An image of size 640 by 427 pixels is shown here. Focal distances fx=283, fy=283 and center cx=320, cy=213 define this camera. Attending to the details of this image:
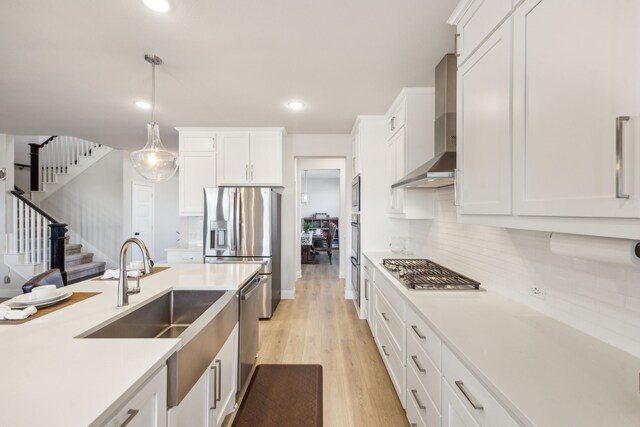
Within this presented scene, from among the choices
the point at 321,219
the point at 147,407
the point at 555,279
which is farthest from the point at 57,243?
the point at 321,219

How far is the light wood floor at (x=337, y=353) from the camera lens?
1966mm

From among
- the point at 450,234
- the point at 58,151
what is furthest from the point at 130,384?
the point at 58,151

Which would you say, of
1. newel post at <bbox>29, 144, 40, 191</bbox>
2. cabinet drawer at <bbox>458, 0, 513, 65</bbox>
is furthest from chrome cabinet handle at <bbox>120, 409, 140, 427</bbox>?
newel post at <bbox>29, 144, 40, 191</bbox>

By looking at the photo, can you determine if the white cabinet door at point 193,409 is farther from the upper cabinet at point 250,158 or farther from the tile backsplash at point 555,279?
the upper cabinet at point 250,158

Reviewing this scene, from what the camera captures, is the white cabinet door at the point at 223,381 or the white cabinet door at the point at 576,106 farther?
the white cabinet door at the point at 223,381

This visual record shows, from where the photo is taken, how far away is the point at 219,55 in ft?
7.25

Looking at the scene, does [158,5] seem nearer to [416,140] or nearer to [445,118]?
[445,118]

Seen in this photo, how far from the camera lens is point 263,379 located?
2334 mm

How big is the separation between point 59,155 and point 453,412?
7.96 meters

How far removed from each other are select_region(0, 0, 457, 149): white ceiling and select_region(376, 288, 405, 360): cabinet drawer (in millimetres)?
1947

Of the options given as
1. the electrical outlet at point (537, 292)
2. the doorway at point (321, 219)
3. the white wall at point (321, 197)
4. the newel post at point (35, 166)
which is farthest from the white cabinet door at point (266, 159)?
the white wall at point (321, 197)

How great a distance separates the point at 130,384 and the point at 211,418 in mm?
870

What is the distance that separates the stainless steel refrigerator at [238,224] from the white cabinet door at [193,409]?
7.50 ft

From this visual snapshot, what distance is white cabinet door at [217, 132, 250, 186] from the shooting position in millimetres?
4051
